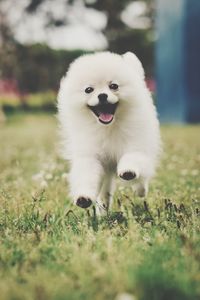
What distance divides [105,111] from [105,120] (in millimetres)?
90

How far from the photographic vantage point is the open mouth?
3.83m

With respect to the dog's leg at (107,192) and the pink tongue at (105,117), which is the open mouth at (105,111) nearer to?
the pink tongue at (105,117)

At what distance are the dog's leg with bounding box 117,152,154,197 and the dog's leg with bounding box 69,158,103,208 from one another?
188 mm

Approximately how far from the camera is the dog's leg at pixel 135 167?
3.55 metres

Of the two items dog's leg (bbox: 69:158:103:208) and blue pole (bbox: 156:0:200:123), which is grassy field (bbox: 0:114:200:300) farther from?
blue pole (bbox: 156:0:200:123)

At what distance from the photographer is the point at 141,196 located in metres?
4.61

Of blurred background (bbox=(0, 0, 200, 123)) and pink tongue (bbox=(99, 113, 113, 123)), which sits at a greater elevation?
blurred background (bbox=(0, 0, 200, 123))

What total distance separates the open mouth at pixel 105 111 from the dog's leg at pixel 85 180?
0.30 m

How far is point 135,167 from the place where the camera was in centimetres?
362

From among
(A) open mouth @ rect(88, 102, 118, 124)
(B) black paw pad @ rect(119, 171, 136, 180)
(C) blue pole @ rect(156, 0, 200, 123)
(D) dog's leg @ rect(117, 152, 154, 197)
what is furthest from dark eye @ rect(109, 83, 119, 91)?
(C) blue pole @ rect(156, 0, 200, 123)

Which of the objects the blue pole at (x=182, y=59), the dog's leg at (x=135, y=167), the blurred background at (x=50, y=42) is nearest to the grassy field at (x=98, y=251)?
the dog's leg at (x=135, y=167)

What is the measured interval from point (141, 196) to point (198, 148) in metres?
4.18

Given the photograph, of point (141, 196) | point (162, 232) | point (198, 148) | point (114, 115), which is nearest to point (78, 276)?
point (162, 232)

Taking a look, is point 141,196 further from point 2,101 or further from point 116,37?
point 116,37
